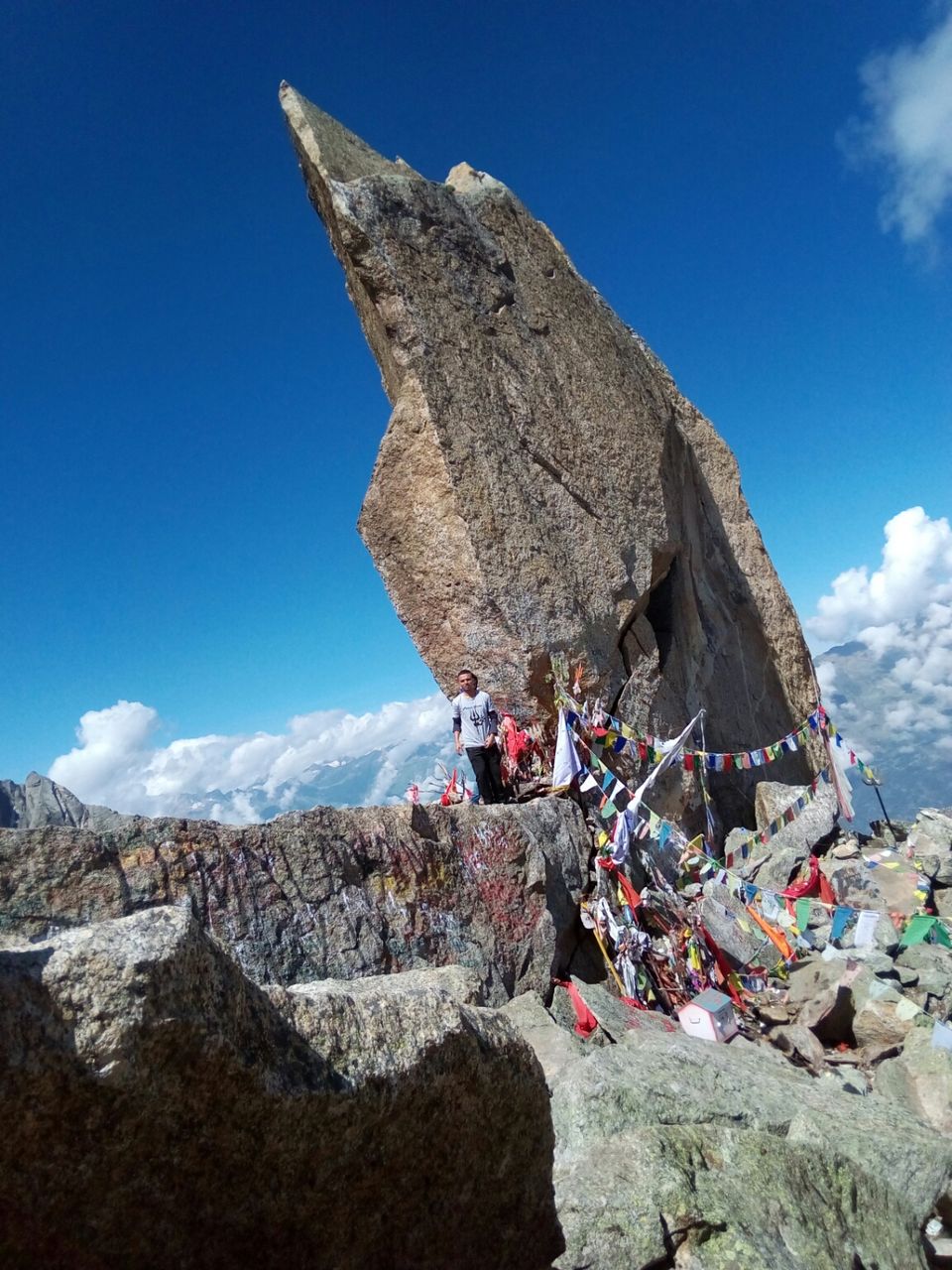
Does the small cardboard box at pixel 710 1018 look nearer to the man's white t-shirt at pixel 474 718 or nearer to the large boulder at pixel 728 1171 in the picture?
the large boulder at pixel 728 1171

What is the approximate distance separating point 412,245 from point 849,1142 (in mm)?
12733

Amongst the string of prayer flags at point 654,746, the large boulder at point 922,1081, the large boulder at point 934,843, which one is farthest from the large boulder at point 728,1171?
the large boulder at point 934,843

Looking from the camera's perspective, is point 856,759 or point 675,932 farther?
point 856,759

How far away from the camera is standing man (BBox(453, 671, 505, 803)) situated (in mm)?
10773

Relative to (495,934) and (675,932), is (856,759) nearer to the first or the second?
(675,932)

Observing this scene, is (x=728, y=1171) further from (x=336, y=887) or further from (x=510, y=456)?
(x=510, y=456)

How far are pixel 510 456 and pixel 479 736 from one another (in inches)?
177

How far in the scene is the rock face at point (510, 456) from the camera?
39.7 feet

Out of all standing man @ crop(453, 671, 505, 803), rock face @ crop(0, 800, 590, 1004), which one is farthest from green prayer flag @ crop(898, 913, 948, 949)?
standing man @ crop(453, 671, 505, 803)

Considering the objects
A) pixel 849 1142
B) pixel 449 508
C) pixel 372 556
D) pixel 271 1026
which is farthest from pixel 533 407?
pixel 271 1026

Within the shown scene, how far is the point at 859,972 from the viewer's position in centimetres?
863

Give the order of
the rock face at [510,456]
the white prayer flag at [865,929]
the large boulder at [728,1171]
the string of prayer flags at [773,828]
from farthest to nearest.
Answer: the string of prayer flags at [773,828] → the rock face at [510,456] → the white prayer flag at [865,929] → the large boulder at [728,1171]

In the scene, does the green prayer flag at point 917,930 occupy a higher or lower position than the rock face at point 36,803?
lower

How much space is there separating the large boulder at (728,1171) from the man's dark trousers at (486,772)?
18.2 feet
